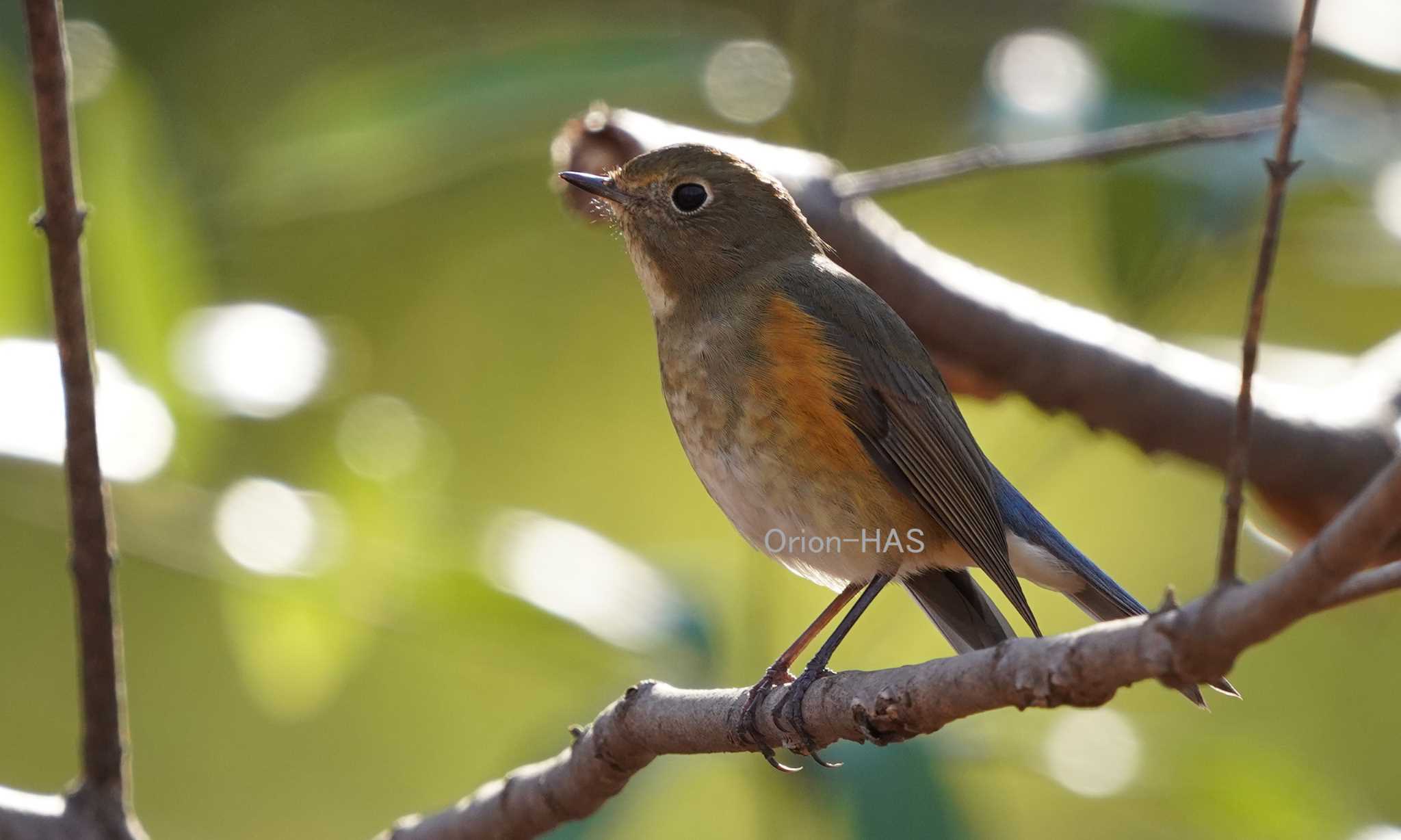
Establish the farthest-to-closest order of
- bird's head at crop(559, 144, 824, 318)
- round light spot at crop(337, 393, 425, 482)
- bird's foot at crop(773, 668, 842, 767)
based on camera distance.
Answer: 1. round light spot at crop(337, 393, 425, 482)
2. bird's head at crop(559, 144, 824, 318)
3. bird's foot at crop(773, 668, 842, 767)

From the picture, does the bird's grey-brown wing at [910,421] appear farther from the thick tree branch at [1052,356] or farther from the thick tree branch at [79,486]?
the thick tree branch at [79,486]

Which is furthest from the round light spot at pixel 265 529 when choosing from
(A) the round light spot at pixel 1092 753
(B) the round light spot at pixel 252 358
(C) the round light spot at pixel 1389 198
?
(C) the round light spot at pixel 1389 198

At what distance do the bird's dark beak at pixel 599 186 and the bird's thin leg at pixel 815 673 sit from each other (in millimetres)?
943

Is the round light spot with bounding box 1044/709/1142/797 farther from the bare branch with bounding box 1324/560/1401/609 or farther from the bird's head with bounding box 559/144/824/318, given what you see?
the bare branch with bounding box 1324/560/1401/609

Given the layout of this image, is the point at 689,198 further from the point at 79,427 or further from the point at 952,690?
the point at 952,690

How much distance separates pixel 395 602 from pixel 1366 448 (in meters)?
2.25

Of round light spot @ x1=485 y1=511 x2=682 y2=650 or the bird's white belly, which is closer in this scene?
the bird's white belly

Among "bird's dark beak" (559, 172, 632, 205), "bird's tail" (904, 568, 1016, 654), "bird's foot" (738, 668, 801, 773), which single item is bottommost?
"bird's foot" (738, 668, 801, 773)

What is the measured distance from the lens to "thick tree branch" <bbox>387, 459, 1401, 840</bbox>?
1.04 metres

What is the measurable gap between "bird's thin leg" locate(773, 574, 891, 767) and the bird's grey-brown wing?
0.18m

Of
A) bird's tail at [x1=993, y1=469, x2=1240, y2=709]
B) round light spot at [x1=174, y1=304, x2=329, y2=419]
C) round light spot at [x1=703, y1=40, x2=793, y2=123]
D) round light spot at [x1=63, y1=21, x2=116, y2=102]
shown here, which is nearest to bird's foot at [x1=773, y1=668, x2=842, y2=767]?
bird's tail at [x1=993, y1=469, x2=1240, y2=709]

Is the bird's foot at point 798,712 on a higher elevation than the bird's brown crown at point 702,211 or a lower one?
lower

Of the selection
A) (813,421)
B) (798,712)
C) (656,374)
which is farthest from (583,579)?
(656,374)

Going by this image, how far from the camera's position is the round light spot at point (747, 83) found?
11.2 feet
